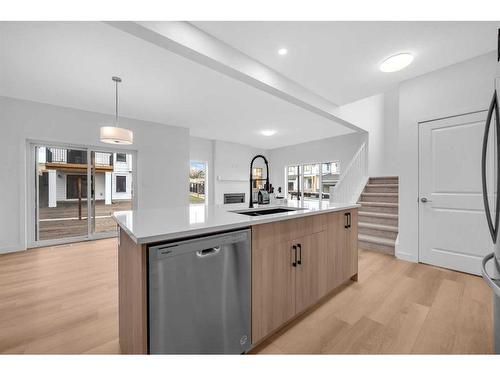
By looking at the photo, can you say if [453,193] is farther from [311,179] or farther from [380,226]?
[311,179]

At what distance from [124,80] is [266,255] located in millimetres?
3066

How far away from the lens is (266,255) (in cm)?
139

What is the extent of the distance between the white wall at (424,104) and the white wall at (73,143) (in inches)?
174

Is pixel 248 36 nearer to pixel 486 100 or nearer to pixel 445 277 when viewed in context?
pixel 486 100

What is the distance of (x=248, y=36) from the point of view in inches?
79.9

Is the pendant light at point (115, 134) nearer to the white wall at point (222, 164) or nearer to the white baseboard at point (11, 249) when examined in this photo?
the white baseboard at point (11, 249)

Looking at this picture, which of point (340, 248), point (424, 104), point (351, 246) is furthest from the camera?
point (424, 104)

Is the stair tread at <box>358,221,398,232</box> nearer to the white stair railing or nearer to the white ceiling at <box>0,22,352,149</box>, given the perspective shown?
the white stair railing

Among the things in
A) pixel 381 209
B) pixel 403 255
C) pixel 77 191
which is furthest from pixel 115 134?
pixel 381 209

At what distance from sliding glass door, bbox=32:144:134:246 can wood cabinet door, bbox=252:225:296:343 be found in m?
4.29

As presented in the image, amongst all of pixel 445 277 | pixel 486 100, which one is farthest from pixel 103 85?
pixel 445 277

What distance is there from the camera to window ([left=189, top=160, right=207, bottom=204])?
690cm
